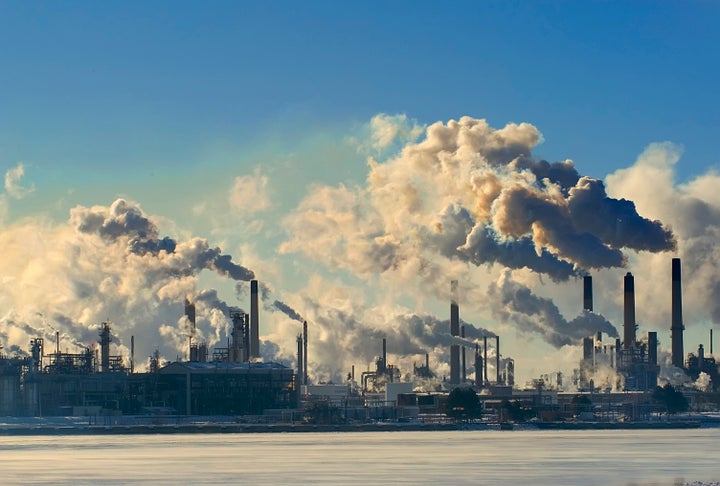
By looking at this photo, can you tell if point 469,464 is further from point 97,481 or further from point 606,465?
point 97,481

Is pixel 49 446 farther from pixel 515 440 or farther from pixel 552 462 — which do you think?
pixel 552 462

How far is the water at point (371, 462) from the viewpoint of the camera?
93.0 meters

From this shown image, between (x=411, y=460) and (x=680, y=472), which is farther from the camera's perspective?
(x=411, y=460)

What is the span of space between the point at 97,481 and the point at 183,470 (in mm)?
12134

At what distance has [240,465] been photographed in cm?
10944

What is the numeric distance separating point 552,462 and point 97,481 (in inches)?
1389

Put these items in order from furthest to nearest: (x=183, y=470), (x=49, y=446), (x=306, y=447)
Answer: (x=49, y=446)
(x=306, y=447)
(x=183, y=470)

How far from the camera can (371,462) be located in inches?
4446

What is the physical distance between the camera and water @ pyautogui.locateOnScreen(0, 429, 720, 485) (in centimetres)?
9300

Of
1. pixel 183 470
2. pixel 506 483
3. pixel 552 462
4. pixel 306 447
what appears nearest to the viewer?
pixel 506 483

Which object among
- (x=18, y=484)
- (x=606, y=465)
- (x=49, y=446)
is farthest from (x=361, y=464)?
(x=49, y=446)

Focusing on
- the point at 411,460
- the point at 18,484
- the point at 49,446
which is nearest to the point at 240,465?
the point at 411,460

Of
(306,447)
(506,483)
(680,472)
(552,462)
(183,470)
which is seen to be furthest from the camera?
(306,447)

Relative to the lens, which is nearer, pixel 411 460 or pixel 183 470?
pixel 183 470
